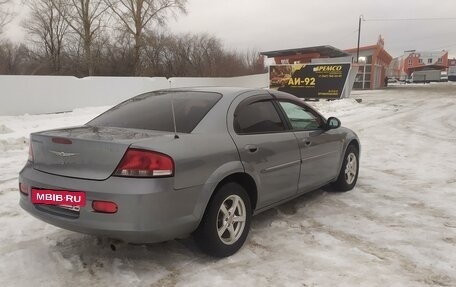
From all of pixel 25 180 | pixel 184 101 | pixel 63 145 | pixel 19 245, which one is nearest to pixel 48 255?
pixel 19 245

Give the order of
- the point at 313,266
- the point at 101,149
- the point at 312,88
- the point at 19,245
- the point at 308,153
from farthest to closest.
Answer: the point at 312,88
the point at 308,153
the point at 19,245
the point at 313,266
the point at 101,149

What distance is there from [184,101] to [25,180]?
1549 mm

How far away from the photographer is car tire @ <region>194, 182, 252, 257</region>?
3693 millimetres

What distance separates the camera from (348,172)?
612 cm

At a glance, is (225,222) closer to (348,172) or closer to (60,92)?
(348,172)

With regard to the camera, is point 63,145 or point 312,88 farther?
point 312,88

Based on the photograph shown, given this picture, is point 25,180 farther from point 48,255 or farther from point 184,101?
point 184,101

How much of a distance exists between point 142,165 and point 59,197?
73 cm

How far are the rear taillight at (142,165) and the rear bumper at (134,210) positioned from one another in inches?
1.8

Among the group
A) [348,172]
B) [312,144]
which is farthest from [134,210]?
[348,172]

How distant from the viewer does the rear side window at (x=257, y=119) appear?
4.20m

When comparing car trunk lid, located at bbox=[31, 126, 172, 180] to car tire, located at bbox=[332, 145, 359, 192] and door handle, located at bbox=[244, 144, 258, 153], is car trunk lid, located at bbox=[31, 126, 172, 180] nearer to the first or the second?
door handle, located at bbox=[244, 144, 258, 153]

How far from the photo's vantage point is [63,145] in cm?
354

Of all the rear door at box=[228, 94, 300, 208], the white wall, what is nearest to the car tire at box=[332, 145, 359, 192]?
the rear door at box=[228, 94, 300, 208]
